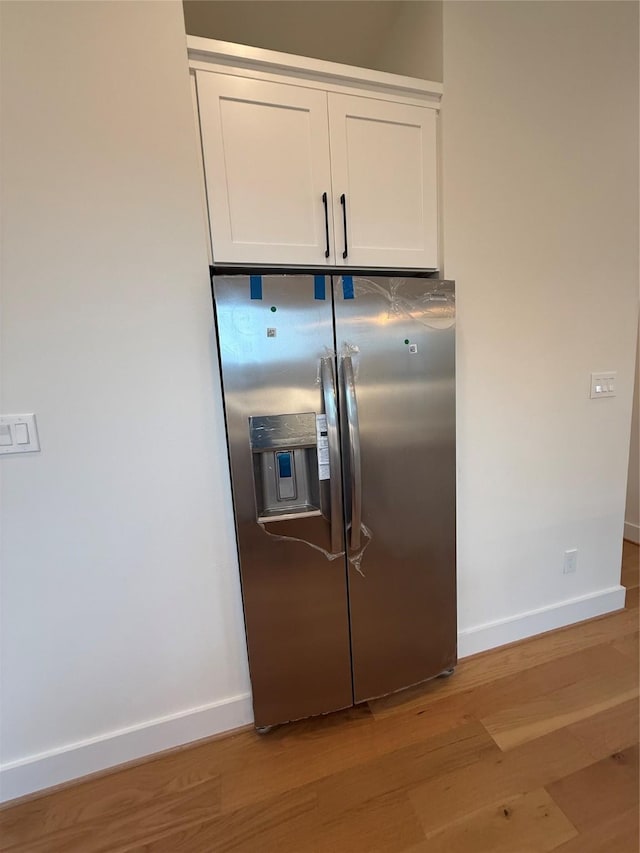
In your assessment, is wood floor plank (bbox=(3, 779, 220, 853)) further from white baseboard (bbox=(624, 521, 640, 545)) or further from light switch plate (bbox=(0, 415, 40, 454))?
white baseboard (bbox=(624, 521, 640, 545))

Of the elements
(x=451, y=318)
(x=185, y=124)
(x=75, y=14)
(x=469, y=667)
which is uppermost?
(x=75, y=14)

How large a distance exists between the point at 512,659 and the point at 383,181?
2.27 metres

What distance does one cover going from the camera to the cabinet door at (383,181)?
1282 millimetres

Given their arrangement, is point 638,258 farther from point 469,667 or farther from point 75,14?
point 75,14

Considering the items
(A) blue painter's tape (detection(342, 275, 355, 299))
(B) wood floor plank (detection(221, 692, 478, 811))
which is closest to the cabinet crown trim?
(A) blue painter's tape (detection(342, 275, 355, 299))

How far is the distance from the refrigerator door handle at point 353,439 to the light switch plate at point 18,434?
102 centimetres

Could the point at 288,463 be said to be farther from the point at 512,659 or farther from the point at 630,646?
the point at 630,646

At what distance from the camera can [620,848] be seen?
1040 millimetres

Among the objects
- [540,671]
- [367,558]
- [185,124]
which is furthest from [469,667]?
[185,124]

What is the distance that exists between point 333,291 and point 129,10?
3.35 feet

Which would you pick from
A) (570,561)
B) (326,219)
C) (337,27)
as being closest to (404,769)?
(570,561)

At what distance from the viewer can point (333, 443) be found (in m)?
1.25

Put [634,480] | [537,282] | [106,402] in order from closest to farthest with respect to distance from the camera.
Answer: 1. [106,402]
2. [537,282]
3. [634,480]

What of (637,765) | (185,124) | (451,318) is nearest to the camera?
(185,124)
